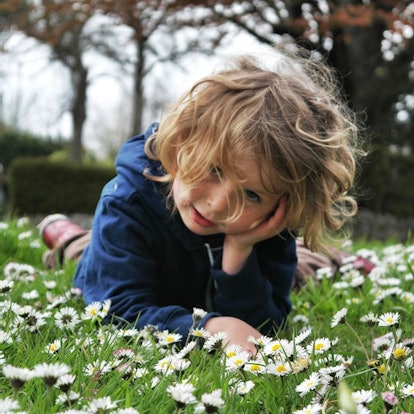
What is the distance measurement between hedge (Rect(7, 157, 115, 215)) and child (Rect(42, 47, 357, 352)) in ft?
25.0

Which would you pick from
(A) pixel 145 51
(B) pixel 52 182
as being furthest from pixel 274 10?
(A) pixel 145 51

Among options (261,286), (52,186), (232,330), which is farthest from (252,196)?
(52,186)

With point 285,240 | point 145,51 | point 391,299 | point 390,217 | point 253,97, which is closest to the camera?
point 253,97

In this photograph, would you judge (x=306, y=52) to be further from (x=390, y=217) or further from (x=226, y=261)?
(x=390, y=217)

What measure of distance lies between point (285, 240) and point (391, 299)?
2.01 feet

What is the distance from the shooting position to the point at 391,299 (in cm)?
281

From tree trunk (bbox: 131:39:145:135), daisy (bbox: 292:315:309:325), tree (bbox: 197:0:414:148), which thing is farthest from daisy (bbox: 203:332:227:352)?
tree trunk (bbox: 131:39:145:135)

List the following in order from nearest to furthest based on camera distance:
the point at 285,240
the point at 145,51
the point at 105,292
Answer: the point at 105,292 → the point at 285,240 → the point at 145,51

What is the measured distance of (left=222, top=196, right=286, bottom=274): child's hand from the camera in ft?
7.07

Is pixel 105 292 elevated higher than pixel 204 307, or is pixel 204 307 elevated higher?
pixel 105 292

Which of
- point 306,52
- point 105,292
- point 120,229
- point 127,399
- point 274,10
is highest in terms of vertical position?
point 306,52

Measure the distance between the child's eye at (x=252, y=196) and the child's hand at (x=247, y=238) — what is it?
13cm

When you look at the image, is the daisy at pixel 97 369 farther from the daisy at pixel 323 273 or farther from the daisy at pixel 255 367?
the daisy at pixel 323 273

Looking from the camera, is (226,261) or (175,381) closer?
(175,381)
